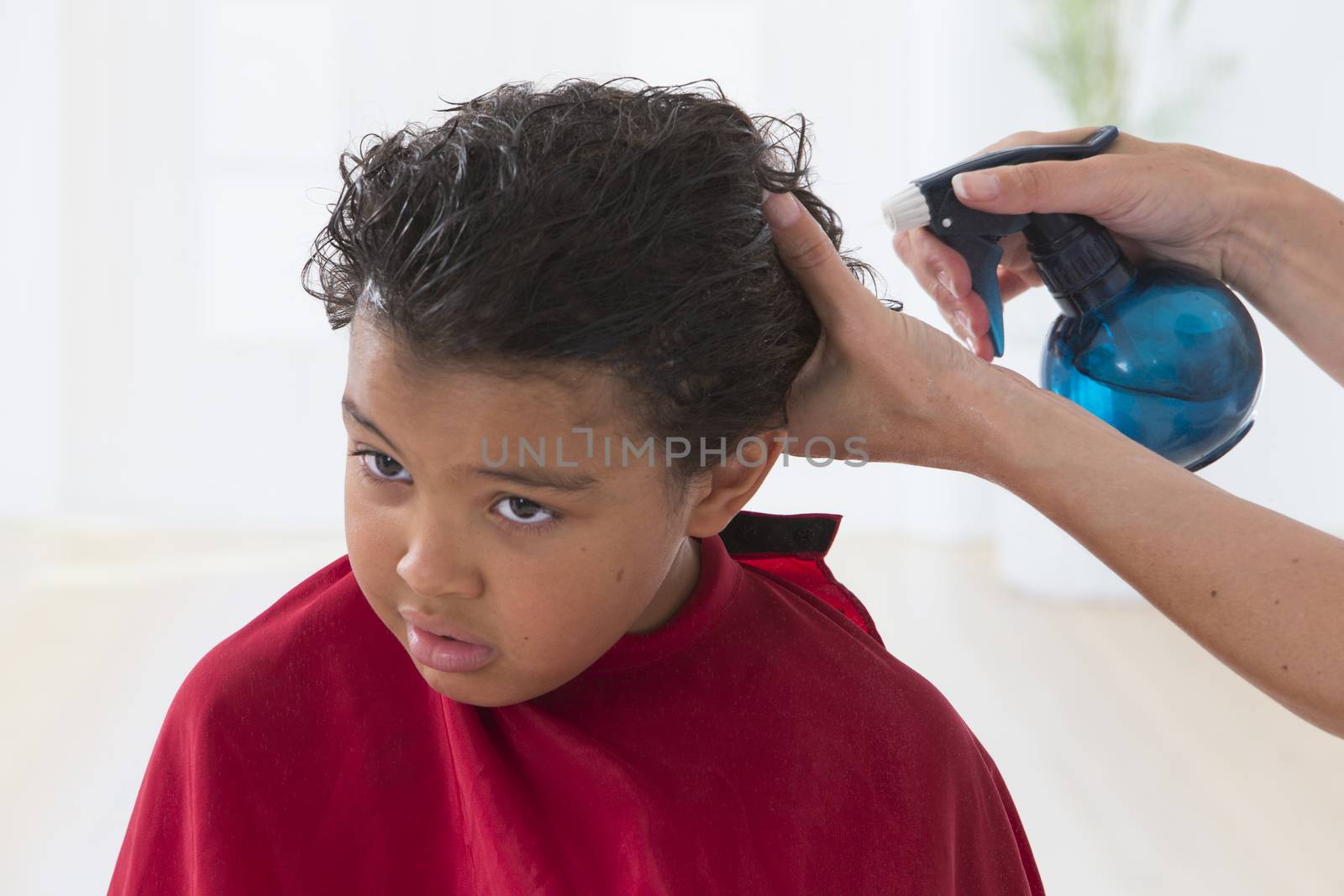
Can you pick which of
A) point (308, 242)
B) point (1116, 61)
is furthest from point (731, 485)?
point (308, 242)

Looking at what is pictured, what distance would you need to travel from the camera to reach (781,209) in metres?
0.85

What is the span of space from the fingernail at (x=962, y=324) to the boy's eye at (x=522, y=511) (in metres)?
0.41

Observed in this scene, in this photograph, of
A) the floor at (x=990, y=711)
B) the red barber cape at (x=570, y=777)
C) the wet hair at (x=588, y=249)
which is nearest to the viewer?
the wet hair at (x=588, y=249)

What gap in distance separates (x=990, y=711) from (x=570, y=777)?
1869 millimetres

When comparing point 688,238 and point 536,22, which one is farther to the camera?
point 536,22

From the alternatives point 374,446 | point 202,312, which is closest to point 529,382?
point 374,446

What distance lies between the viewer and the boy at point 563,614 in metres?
0.76

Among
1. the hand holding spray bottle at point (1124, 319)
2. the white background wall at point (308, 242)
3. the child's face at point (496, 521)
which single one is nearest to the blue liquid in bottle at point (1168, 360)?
the hand holding spray bottle at point (1124, 319)

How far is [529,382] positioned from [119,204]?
11.1 feet

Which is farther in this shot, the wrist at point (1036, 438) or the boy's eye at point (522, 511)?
the wrist at point (1036, 438)

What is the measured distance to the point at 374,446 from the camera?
79 centimetres

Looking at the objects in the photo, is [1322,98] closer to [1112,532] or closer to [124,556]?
[1112,532]

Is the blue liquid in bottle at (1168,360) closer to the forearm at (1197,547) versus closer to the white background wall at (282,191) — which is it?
the forearm at (1197,547)

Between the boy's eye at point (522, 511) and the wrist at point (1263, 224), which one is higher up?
the wrist at point (1263, 224)
